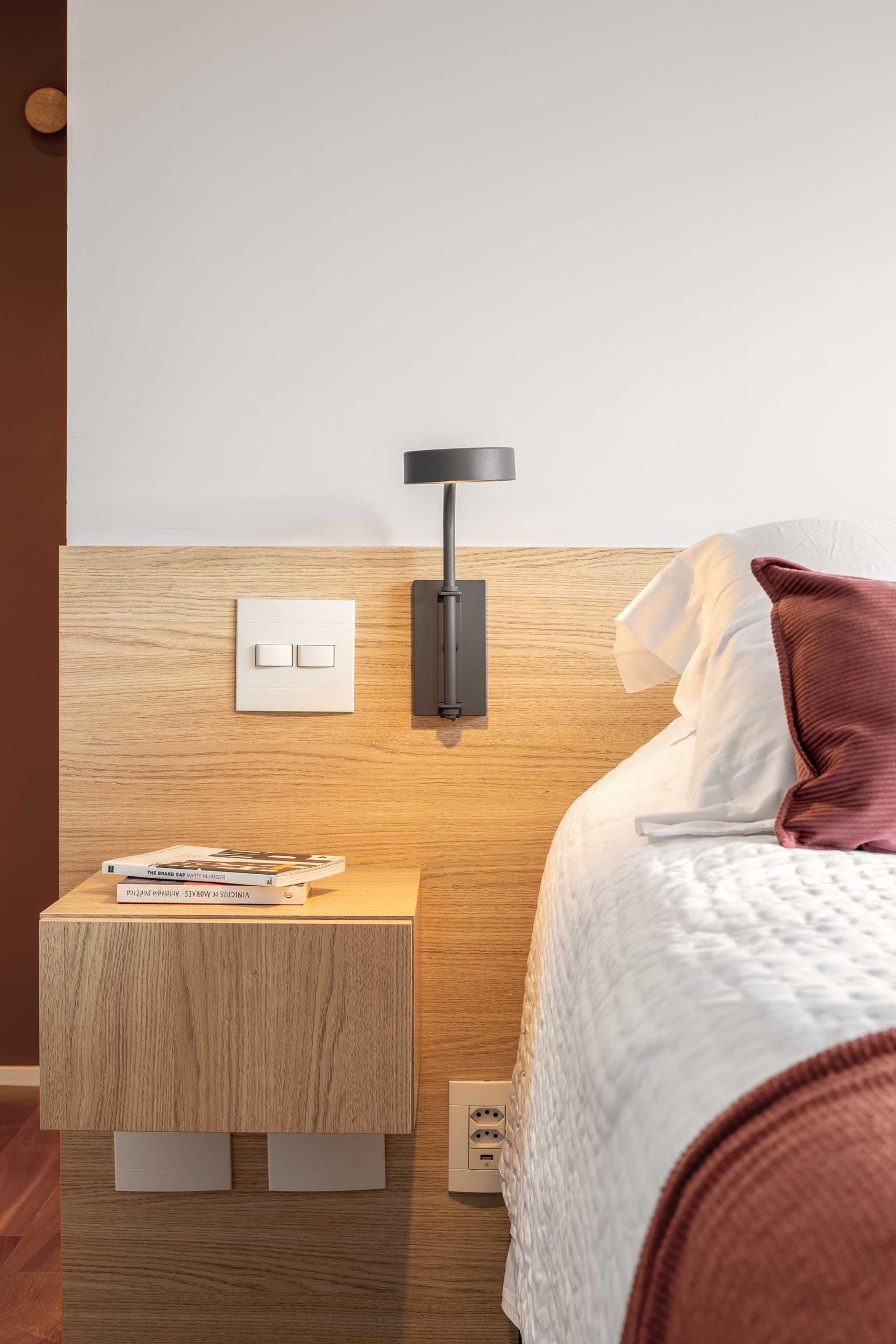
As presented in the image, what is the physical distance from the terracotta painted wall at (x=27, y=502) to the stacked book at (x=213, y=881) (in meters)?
1.27

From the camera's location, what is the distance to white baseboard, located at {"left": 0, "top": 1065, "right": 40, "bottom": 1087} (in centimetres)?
235

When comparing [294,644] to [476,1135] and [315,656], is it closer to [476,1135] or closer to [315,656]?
[315,656]

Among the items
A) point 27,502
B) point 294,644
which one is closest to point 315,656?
point 294,644

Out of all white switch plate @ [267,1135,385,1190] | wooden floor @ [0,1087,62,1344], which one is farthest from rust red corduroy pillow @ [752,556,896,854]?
wooden floor @ [0,1087,62,1344]

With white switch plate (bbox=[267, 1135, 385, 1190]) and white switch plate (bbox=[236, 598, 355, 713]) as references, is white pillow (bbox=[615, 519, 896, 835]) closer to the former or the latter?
white switch plate (bbox=[236, 598, 355, 713])

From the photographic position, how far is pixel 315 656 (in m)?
1.42

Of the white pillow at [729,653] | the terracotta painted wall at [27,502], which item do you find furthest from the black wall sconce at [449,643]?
the terracotta painted wall at [27,502]

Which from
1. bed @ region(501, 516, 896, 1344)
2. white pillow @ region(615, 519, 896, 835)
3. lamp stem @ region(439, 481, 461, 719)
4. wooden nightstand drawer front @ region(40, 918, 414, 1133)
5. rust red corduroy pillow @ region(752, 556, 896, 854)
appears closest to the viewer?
bed @ region(501, 516, 896, 1344)

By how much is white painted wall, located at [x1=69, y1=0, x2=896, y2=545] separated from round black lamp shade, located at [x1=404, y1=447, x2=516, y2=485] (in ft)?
0.56

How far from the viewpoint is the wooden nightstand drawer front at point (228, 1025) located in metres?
1.15

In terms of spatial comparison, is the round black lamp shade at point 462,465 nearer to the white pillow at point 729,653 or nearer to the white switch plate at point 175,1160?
the white pillow at point 729,653

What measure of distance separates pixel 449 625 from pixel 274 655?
0.81 ft

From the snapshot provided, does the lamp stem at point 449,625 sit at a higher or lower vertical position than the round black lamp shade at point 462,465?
lower

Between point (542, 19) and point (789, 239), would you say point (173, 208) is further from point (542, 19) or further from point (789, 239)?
point (789, 239)
